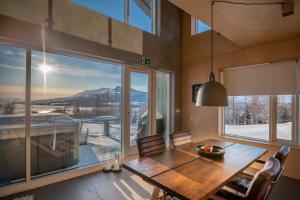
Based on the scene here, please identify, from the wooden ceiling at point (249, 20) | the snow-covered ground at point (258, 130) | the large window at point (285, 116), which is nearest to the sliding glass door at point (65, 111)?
the snow-covered ground at point (258, 130)

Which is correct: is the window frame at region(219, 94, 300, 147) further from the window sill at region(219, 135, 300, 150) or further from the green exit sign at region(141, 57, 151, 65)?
the green exit sign at region(141, 57, 151, 65)

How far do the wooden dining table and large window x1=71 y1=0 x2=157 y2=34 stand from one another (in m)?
2.93

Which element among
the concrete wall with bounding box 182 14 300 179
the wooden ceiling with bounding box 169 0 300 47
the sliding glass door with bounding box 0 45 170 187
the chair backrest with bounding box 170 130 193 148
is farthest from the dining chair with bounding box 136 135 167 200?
the concrete wall with bounding box 182 14 300 179

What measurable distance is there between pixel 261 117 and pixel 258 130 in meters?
0.27

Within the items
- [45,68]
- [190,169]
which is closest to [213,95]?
[190,169]

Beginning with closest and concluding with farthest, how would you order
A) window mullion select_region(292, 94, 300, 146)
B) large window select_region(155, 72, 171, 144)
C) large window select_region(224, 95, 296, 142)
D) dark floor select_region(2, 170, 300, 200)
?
dark floor select_region(2, 170, 300, 200), window mullion select_region(292, 94, 300, 146), large window select_region(224, 95, 296, 142), large window select_region(155, 72, 171, 144)

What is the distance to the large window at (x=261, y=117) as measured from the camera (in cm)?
326

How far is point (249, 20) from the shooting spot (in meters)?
2.46

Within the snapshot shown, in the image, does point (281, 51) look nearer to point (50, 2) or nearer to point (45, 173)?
point (50, 2)

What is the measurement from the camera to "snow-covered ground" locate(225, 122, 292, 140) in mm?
3264

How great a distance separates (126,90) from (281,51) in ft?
9.92

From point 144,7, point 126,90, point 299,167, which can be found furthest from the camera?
point 144,7

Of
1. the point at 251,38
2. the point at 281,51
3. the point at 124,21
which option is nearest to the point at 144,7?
the point at 124,21

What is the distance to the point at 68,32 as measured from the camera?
2.95 meters
